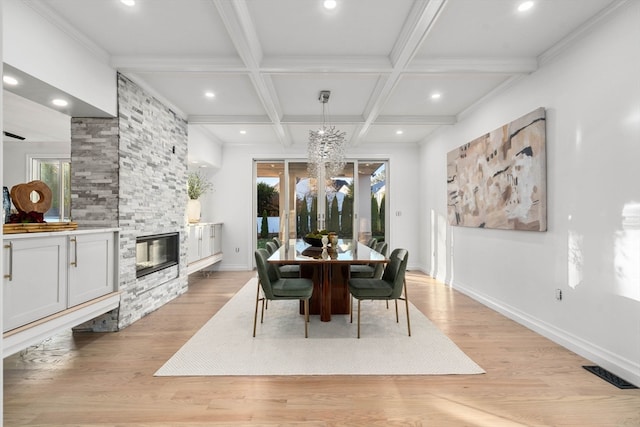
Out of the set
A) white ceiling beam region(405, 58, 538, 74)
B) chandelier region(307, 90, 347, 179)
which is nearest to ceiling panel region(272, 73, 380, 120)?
chandelier region(307, 90, 347, 179)

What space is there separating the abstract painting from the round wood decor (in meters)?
4.27

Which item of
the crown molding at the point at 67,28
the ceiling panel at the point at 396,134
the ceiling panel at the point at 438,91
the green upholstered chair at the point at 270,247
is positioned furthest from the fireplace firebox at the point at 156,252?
the ceiling panel at the point at 396,134

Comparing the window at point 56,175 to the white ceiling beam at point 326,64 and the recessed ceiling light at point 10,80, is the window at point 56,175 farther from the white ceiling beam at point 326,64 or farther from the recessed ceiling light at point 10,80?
the white ceiling beam at point 326,64

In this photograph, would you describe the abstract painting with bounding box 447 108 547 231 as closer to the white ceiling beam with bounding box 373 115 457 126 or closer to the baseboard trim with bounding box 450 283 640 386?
the white ceiling beam with bounding box 373 115 457 126

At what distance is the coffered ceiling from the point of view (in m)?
2.58

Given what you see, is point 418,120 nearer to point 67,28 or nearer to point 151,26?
point 151,26

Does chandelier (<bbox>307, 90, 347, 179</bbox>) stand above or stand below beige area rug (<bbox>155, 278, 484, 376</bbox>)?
above

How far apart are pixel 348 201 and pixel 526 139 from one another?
157 inches

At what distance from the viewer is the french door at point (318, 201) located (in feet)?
23.2

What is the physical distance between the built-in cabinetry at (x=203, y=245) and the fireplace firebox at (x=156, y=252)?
0.58m

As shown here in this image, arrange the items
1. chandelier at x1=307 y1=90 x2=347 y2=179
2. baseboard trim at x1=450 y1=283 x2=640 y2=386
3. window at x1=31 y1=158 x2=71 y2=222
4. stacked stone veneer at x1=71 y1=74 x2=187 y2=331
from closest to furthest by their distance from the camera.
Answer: baseboard trim at x1=450 y1=283 x2=640 y2=386, stacked stone veneer at x1=71 y1=74 x2=187 y2=331, chandelier at x1=307 y1=90 x2=347 y2=179, window at x1=31 y1=158 x2=71 y2=222

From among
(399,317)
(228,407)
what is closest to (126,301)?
(228,407)

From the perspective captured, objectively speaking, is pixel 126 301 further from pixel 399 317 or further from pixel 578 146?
pixel 578 146

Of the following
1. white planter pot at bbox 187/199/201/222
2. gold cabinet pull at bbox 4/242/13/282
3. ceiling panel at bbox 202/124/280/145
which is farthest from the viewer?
white planter pot at bbox 187/199/201/222
